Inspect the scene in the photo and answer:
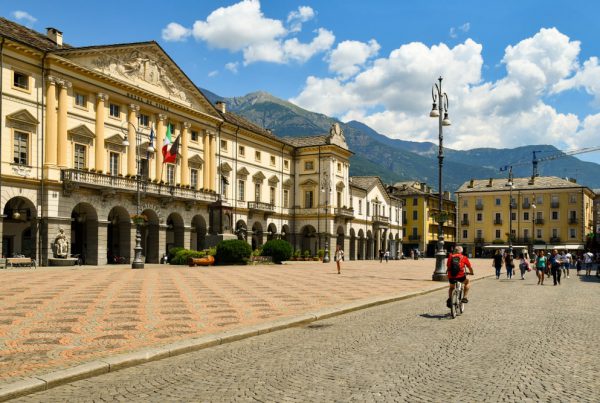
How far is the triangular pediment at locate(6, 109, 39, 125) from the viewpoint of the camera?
3506 centimetres

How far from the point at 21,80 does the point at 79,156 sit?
21.5 ft

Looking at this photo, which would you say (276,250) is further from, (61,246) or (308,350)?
(308,350)

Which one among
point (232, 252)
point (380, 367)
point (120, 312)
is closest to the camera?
point (380, 367)

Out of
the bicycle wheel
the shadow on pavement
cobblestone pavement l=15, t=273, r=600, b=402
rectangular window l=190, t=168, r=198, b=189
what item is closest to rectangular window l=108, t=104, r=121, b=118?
rectangular window l=190, t=168, r=198, b=189

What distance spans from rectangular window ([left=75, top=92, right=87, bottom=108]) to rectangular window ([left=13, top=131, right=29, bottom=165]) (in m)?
5.12

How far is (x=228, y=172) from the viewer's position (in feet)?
191

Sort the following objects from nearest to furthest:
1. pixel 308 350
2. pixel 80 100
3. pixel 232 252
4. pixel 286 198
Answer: pixel 308 350
pixel 232 252
pixel 80 100
pixel 286 198

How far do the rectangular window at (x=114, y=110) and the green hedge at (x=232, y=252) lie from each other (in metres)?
13.8

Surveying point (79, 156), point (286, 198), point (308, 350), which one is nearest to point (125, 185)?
point (79, 156)

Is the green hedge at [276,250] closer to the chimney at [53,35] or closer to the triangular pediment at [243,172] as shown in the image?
the triangular pediment at [243,172]

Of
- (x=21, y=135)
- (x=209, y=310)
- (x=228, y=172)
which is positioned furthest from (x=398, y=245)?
(x=209, y=310)

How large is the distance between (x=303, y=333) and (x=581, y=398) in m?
5.71

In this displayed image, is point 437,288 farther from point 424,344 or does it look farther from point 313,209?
point 313,209

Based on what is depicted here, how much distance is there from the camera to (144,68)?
46094 millimetres
